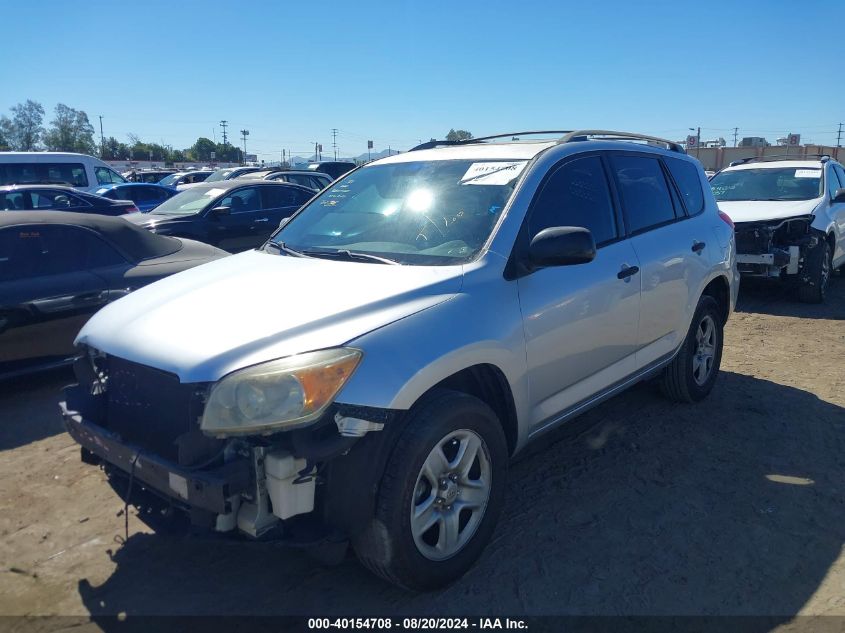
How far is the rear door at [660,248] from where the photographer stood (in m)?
4.08

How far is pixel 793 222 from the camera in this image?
8492 millimetres

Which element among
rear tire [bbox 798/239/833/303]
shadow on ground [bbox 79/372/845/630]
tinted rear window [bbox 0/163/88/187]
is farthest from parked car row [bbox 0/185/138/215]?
rear tire [bbox 798/239/833/303]

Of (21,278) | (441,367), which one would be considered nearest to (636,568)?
(441,367)

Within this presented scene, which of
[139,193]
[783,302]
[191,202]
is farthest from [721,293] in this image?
[139,193]

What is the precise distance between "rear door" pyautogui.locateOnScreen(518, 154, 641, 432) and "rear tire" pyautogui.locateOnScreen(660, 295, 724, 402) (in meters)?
0.87

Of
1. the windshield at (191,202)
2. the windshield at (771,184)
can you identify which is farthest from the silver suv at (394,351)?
the windshield at (191,202)

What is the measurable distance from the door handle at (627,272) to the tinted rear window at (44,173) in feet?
52.1

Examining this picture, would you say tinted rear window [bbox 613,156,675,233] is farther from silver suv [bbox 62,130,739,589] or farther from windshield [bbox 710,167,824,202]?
windshield [bbox 710,167,824,202]

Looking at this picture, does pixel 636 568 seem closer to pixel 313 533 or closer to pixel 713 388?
pixel 313 533

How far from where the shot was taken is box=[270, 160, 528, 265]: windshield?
3246mm

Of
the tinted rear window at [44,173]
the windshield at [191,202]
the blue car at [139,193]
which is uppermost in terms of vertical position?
the tinted rear window at [44,173]

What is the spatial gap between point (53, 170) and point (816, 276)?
1653 cm

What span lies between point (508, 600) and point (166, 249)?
4643 mm

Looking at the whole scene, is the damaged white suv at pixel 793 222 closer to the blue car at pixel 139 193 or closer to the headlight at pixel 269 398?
the headlight at pixel 269 398
